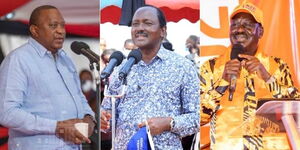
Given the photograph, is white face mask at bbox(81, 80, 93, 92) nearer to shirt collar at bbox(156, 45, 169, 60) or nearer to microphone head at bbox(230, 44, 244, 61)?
shirt collar at bbox(156, 45, 169, 60)

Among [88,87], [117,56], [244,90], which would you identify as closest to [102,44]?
[117,56]

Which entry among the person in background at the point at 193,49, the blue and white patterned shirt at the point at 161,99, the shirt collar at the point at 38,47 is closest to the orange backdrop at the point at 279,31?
the person in background at the point at 193,49

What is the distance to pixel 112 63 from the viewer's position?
396 centimetres

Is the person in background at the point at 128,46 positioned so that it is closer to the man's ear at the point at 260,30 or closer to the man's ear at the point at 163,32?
the man's ear at the point at 163,32

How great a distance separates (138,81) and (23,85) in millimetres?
888

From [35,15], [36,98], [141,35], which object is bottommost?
[36,98]

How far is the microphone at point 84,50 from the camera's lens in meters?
3.98

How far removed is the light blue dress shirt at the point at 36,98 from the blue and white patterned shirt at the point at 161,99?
0.31 m

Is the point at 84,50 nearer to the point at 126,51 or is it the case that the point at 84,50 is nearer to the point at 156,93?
the point at 126,51

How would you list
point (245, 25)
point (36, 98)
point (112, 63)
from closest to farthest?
1. point (36, 98)
2. point (112, 63)
3. point (245, 25)

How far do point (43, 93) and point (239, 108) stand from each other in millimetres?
1559

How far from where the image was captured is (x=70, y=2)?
4.03m

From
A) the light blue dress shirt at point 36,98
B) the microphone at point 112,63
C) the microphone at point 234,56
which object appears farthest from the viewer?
the microphone at point 234,56

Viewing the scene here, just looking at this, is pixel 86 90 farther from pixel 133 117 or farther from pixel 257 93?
pixel 257 93
